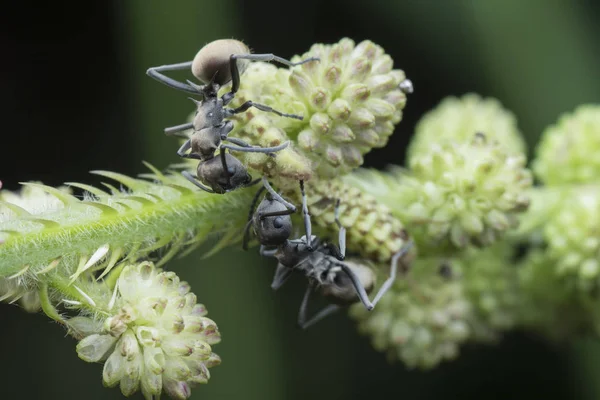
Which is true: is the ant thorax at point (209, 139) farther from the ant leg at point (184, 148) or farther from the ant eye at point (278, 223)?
the ant eye at point (278, 223)

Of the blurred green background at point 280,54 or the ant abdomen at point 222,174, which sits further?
the blurred green background at point 280,54

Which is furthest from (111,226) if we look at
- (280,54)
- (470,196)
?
(280,54)

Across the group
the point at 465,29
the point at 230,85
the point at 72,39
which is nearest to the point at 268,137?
the point at 230,85

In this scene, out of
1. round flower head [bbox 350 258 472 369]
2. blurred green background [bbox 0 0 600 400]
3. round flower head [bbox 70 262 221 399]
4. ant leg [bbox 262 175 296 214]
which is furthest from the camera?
blurred green background [bbox 0 0 600 400]

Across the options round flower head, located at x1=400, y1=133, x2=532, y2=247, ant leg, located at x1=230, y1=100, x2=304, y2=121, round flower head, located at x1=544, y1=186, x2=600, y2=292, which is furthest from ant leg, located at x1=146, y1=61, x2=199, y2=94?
round flower head, located at x1=544, y1=186, x2=600, y2=292

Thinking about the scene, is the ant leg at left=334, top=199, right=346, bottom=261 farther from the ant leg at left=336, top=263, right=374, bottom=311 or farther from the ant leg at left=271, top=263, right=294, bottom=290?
the ant leg at left=271, top=263, right=294, bottom=290

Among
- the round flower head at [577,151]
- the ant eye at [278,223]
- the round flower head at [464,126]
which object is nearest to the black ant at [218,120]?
the ant eye at [278,223]

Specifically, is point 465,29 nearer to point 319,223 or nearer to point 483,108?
point 483,108
